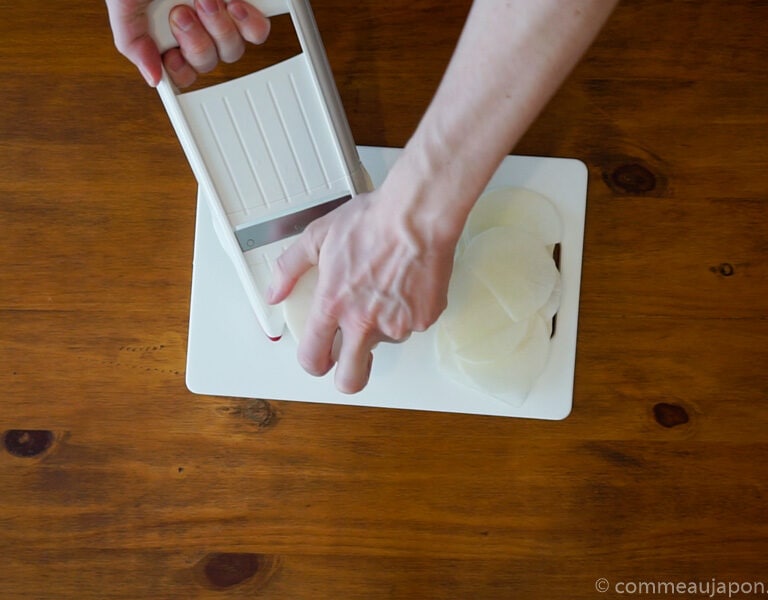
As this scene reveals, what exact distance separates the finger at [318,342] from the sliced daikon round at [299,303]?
0.06 m

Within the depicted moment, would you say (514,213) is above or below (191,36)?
below

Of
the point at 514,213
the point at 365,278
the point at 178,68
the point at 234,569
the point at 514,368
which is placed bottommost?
the point at 234,569

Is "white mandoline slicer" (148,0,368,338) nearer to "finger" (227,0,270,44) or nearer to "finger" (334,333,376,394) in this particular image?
"finger" (227,0,270,44)

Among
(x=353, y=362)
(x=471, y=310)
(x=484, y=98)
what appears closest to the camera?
(x=484, y=98)

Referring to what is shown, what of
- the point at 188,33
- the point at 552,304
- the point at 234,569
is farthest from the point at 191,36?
the point at 234,569

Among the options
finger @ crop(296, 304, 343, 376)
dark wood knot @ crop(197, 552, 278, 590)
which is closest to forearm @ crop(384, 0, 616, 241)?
finger @ crop(296, 304, 343, 376)

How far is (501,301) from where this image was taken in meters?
0.73

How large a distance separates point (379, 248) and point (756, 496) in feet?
1.82

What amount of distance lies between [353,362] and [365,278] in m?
0.09

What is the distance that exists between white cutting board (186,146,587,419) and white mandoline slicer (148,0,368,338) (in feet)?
0.28

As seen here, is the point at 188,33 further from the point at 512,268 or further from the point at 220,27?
the point at 512,268

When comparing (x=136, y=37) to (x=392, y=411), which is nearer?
(x=136, y=37)

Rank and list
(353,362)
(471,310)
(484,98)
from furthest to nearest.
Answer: (471,310)
(353,362)
(484,98)

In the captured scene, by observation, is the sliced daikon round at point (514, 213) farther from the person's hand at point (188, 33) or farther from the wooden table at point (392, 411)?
the person's hand at point (188, 33)
